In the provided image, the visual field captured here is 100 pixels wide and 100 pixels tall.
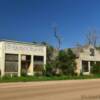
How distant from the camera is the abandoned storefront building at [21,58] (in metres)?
41.7

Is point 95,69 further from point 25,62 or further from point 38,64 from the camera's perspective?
point 25,62

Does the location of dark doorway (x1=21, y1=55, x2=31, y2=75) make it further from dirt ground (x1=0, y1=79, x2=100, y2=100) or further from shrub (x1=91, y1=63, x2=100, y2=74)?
dirt ground (x1=0, y1=79, x2=100, y2=100)

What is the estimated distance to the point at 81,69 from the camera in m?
56.0

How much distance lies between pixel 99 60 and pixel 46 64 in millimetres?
17512

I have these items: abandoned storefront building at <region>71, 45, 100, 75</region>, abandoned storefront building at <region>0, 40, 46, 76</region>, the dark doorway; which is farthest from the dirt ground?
abandoned storefront building at <region>71, 45, 100, 75</region>

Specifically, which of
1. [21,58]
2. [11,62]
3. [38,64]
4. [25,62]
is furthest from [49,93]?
[38,64]

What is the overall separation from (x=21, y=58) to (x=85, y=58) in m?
17.0

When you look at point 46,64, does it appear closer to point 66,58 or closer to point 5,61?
point 66,58

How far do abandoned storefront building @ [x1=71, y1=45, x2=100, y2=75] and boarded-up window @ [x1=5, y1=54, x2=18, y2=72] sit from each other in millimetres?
15753

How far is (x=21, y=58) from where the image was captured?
4516 centimetres

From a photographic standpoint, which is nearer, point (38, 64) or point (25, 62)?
point (25, 62)

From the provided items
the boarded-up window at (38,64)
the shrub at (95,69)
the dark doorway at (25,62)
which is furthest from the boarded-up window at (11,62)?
the shrub at (95,69)

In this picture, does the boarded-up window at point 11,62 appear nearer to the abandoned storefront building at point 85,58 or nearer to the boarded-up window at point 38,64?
the boarded-up window at point 38,64

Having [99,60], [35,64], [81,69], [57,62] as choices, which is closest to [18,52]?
[35,64]
